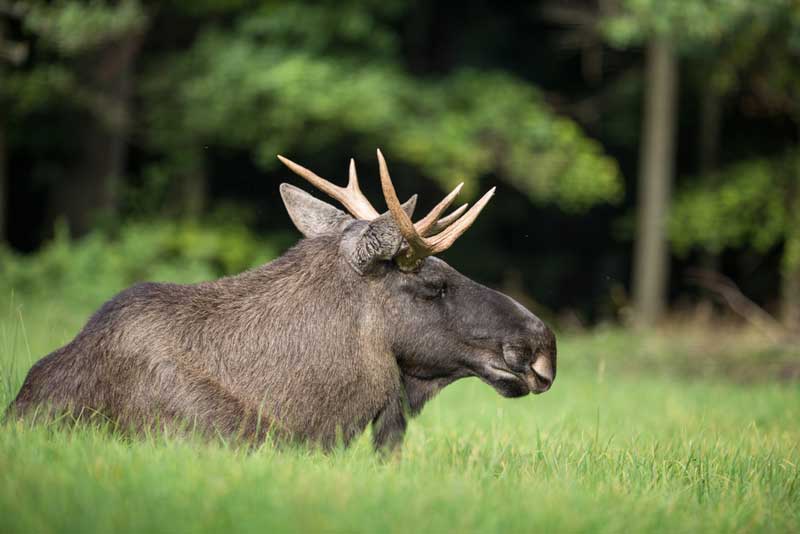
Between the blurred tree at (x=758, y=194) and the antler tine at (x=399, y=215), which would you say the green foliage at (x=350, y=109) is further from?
the antler tine at (x=399, y=215)

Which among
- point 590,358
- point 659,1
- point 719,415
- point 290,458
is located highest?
point 659,1

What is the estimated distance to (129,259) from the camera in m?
16.6

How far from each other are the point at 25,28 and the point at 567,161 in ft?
30.1

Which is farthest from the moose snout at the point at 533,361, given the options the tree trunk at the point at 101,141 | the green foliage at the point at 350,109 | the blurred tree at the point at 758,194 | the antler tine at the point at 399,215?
the tree trunk at the point at 101,141

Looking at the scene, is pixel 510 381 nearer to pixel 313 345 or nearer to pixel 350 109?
pixel 313 345

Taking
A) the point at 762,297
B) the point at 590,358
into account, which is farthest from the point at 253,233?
the point at 762,297

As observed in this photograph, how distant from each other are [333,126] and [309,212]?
38.4ft

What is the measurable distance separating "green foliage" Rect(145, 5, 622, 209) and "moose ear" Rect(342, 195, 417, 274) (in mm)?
11673

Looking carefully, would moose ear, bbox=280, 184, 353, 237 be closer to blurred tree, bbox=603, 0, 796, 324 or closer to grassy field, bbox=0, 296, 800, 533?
grassy field, bbox=0, 296, 800, 533

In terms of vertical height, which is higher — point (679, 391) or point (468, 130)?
point (468, 130)

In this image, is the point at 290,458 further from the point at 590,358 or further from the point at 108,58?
the point at 108,58

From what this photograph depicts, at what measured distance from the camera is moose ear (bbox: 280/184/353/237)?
18.9 ft

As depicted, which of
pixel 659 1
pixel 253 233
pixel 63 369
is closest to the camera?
pixel 63 369

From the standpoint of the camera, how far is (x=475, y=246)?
23125mm
